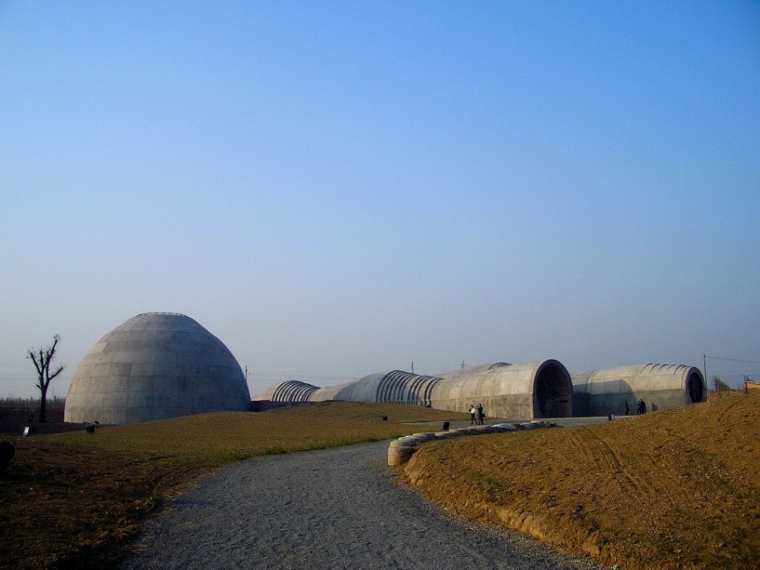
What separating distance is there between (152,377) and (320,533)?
4605 centimetres

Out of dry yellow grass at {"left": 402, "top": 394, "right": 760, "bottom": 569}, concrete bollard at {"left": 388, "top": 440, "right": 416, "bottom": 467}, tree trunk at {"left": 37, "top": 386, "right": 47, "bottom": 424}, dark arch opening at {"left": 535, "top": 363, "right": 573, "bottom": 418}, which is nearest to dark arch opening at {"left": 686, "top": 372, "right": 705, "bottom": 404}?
dark arch opening at {"left": 535, "top": 363, "right": 573, "bottom": 418}

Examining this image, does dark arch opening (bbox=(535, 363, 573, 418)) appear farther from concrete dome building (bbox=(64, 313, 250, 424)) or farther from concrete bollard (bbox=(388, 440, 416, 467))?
concrete bollard (bbox=(388, 440, 416, 467))

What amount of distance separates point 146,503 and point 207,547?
3654 millimetres

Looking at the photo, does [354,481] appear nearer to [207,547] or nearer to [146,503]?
[146,503]

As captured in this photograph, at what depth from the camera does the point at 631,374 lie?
184 feet

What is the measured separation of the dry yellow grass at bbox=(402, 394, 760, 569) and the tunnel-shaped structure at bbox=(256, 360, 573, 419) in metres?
32.0

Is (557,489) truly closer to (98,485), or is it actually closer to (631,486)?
(631,486)

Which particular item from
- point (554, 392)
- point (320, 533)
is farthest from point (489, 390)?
point (320, 533)

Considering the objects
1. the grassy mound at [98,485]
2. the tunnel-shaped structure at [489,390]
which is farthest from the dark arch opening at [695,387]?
the grassy mound at [98,485]

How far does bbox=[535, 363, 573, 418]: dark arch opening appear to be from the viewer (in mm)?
52656

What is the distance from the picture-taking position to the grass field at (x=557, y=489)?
9.38 meters

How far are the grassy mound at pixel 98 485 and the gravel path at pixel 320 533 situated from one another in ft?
1.88

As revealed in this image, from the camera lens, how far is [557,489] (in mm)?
12531

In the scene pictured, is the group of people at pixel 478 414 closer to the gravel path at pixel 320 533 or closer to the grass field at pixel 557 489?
the grass field at pixel 557 489
